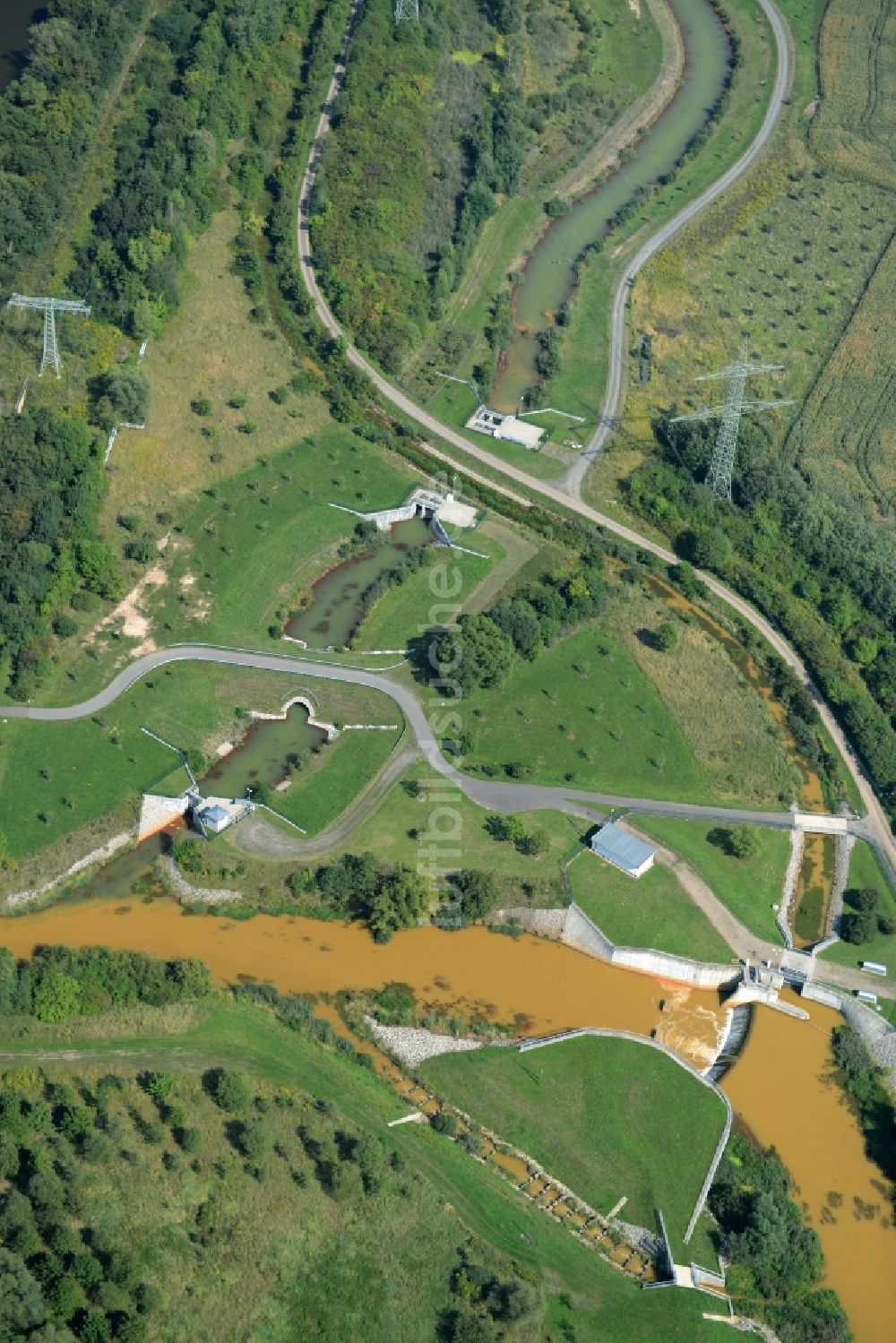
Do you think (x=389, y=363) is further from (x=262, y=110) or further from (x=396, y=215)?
(x=262, y=110)

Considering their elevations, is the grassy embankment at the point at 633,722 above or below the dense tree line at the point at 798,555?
below

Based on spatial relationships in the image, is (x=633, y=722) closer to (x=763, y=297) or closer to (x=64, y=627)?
(x=64, y=627)

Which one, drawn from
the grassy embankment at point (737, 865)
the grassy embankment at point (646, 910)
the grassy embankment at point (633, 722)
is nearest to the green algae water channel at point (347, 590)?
the grassy embankment at point (633, 722)

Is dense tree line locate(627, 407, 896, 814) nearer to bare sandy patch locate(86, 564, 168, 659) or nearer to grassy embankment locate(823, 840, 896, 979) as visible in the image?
grassy embankment locate(823, 840, 896, 979)

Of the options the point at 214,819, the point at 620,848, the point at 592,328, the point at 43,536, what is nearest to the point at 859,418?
the point at 592,328

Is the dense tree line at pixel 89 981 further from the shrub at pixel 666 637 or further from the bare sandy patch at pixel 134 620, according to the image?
the shrub at pixel 666 637

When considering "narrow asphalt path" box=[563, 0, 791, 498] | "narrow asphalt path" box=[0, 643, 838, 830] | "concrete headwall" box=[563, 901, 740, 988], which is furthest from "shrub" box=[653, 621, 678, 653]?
"concrete headwall" box=[563, 901, 740, 988]

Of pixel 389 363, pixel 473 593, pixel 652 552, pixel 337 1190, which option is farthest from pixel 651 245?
pixel 337 1190
